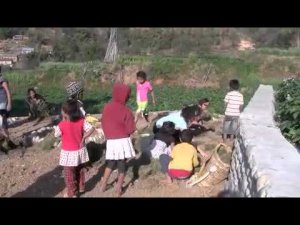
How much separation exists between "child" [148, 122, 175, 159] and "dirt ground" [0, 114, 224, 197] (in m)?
0.26

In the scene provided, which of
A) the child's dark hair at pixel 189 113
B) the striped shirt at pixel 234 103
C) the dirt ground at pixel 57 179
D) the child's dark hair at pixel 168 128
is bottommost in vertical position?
the dirt ground at pixel 57 179

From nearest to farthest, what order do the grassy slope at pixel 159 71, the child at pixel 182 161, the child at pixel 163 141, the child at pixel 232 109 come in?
the child at pixel 182 161 → the child at pixel 163 141 → the child at pixel 232 109 → the grassy slope at pixel 159 71

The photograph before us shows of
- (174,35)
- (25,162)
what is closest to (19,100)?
(25,162)

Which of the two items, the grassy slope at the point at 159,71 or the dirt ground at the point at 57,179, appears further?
the grassy slope at the point at 159,71

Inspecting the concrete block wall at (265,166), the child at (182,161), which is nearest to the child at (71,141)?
the child at (182,161)

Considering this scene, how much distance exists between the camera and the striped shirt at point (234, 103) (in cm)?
834

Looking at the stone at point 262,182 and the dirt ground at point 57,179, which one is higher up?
the stone at point 262,182

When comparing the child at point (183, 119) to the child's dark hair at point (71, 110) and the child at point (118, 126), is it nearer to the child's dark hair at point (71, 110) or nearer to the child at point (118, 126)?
the child at point (118, 126)

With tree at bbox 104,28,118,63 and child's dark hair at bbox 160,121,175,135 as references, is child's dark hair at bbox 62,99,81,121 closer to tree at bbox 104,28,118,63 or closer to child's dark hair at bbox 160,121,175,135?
child's dark hair at bbox 160,121,175,135

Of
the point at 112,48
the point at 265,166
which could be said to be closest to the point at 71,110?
the point at 265,166

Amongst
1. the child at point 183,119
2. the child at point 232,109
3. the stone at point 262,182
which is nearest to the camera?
Answer: the stone at point 262,182

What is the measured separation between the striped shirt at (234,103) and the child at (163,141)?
58.4 inches

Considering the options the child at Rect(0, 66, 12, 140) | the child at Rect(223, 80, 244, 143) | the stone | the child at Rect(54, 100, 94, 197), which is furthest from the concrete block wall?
the child at Rect(0, 66, 12, 140)

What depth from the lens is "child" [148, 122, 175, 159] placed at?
7312 millimetres
